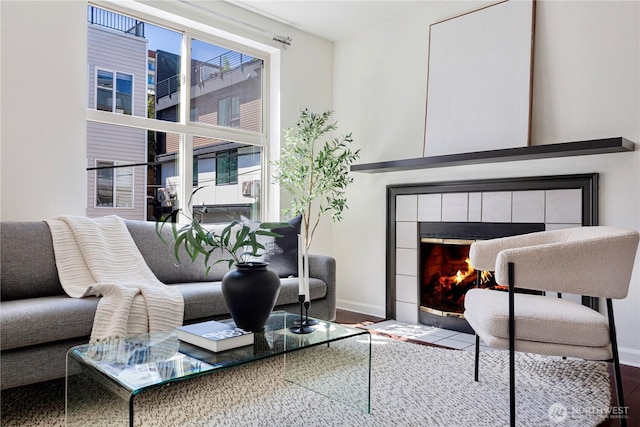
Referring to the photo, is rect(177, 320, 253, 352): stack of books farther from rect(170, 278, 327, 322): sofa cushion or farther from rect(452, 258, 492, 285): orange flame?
rect(452, 258, 492, 285): orange flame

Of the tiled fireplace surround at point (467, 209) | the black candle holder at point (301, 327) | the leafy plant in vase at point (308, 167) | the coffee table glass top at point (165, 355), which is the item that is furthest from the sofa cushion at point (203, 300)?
the tiled fireplace surround at point (467, 209)

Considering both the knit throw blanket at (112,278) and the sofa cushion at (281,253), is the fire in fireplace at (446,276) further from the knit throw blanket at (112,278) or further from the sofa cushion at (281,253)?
the knit throw blanket at (112,278)

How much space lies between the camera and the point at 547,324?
5.64 ft

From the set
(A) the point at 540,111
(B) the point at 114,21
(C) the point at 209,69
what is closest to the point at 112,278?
(B) the point at 114,21

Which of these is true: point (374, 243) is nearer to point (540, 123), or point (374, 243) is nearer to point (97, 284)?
point (540, 123)

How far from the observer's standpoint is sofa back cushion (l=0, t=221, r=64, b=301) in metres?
2.15

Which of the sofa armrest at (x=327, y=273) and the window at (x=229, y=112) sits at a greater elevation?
the window at (x=229, y=112)

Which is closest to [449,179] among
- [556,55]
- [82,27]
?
[556,55]

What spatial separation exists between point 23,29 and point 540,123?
3208 millimetres

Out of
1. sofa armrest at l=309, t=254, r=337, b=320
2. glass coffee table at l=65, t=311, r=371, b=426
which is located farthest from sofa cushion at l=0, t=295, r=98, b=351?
sofa armrest at l=309, t=254, r=337, b=320

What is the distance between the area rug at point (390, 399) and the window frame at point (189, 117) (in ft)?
5.63

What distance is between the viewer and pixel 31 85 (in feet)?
8.55

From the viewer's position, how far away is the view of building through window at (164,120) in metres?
3.09

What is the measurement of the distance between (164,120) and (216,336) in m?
2.27
